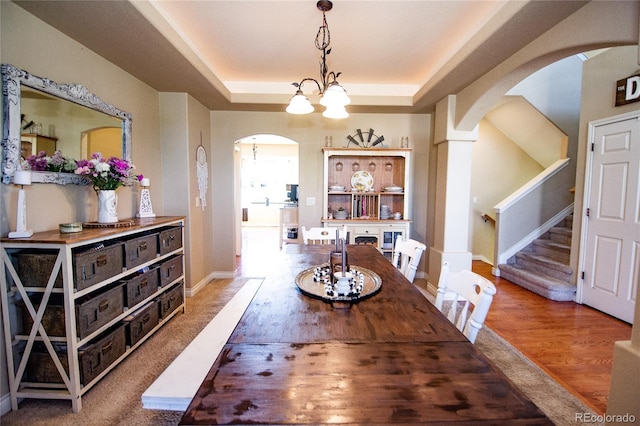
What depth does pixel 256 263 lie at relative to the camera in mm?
5156

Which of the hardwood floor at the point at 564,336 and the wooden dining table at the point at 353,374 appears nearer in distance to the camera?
the wooden dining table at the point at 353,374

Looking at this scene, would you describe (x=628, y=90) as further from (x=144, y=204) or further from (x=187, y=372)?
(x=144, y=204)

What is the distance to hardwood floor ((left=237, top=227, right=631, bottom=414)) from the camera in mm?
2020

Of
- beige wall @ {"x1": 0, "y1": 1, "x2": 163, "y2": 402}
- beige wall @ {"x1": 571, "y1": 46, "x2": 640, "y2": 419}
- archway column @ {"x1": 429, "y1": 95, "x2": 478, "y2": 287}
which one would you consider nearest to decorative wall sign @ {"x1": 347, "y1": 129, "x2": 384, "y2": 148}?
archway column @ {"x1": 429, "y1": 95, "x2": 478, "y2": 287}

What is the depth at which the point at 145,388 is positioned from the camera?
1942 millimetres

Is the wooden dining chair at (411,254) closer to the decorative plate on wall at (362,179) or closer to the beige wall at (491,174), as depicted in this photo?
the decorative plate on wall at (362,179)

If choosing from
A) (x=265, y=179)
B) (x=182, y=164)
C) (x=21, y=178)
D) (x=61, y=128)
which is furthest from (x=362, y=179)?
(x=265, y=179)

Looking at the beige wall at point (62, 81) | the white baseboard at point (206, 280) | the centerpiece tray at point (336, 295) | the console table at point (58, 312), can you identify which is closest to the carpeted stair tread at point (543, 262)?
the centerpiece tray at point (336, 295)

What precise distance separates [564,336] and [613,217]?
151cm

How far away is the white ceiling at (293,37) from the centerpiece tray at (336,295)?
202 centimetres

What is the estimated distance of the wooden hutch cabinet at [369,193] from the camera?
13.2ft

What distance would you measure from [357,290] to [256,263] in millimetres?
3899

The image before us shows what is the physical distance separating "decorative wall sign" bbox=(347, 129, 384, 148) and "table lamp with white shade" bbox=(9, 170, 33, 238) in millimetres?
3478

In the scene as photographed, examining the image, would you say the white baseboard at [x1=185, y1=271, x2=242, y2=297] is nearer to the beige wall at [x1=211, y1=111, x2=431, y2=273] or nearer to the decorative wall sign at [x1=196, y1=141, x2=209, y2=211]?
the beige wall at [x1=211, y1=111, x2=431, y2=273]
